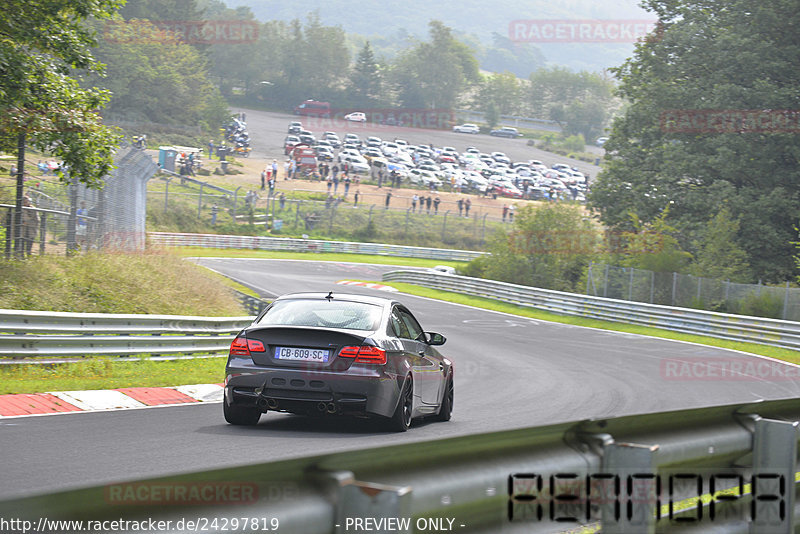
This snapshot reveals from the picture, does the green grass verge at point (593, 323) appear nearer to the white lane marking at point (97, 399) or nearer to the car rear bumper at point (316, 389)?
the car rear bumper at point (316, 389)

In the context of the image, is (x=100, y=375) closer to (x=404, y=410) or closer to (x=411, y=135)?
(x=404, y=410)

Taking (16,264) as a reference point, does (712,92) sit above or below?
above

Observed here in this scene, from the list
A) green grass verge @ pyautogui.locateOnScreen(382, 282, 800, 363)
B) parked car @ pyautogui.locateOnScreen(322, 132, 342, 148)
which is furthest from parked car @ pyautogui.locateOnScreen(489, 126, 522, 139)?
green grass verge @ pyautogui.locateOnScreen(382, 282, 800, 363)

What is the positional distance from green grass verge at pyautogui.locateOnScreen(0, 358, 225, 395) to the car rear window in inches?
134

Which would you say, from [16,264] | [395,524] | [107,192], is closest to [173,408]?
[16,264]

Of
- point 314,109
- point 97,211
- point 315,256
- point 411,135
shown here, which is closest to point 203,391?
point 97,211

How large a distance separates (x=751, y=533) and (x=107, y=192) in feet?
58.7

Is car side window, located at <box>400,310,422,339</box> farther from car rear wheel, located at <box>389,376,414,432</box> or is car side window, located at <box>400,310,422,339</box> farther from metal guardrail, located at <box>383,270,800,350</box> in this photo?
metal guardrail, located at <box>383,270,800,350</box>

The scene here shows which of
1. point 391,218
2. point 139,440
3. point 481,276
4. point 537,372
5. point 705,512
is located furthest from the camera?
point 391,218

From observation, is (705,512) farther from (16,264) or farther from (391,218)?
(391,218)

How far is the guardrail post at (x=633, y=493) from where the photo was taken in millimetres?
3357

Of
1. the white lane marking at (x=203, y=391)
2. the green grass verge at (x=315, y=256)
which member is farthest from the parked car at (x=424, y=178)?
the white lane marking at (x=203, y=391)

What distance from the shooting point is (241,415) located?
9.68 m

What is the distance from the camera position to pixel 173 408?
10922 mm
